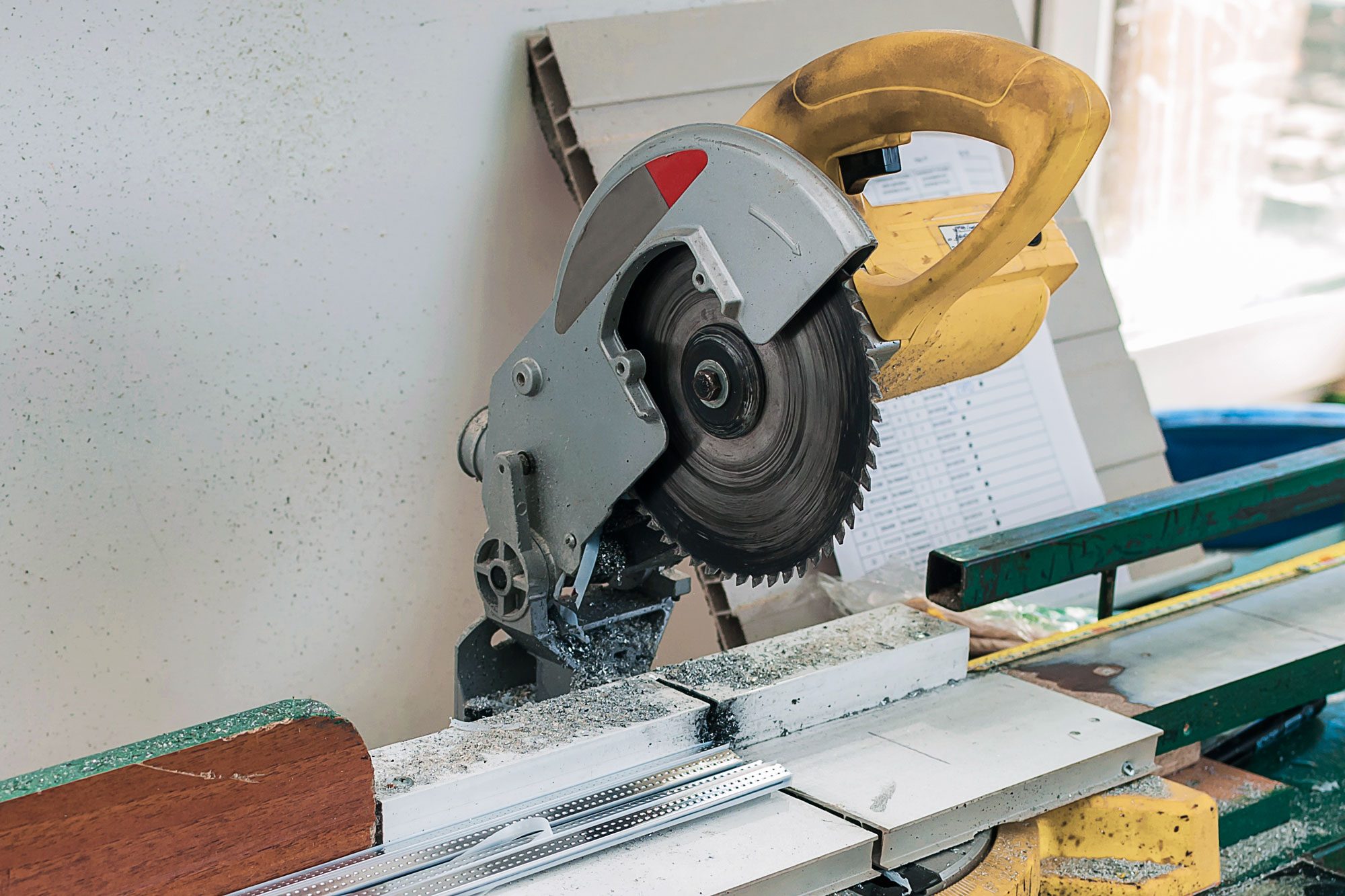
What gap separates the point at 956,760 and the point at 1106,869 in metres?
0.19

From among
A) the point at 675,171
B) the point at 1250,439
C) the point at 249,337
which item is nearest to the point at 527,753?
the point at 675,171

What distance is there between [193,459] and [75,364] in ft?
0.74

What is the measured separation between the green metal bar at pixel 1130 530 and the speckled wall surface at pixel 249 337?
39.4 inches

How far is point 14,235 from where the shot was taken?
169 cm

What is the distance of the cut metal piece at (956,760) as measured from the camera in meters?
1.13

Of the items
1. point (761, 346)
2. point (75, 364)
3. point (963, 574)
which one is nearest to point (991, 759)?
point (963, 574)

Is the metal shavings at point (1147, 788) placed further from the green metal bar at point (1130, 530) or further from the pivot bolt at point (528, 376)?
the pivot bolt at point (528, 376)

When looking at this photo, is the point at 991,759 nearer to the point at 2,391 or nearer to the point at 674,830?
the point at 674,830

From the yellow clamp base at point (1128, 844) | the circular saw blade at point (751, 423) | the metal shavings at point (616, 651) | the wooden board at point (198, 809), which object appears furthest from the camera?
the metal shavings at point (616, 651)

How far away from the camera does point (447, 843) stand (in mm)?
1062

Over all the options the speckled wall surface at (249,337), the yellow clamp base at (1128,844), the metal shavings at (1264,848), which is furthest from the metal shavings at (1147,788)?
the speckled wall surface at (249,337)

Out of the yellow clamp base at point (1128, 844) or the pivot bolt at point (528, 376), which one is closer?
the yellow clamp base at point (1128, 844)

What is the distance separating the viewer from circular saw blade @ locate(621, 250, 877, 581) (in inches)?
43.2

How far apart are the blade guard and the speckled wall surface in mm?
856
